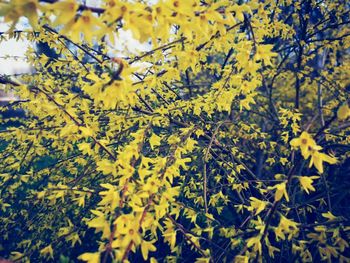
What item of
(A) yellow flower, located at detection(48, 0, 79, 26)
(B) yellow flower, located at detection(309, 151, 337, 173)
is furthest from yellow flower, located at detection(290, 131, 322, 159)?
(A) yellow flower, located at detection(48, 0, 79, 26)

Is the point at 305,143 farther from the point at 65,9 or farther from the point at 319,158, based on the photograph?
the point at 65,9

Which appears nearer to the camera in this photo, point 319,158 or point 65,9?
point 65,9

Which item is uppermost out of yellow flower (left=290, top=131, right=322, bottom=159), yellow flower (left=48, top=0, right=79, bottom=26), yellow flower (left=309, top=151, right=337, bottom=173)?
yellow flower (left=48, top=0, right=79, bottom=26)

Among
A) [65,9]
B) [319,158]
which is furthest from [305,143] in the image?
[65,9]

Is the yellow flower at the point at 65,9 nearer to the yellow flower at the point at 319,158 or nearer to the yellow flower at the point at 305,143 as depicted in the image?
the yellow flower at the point at 305,143

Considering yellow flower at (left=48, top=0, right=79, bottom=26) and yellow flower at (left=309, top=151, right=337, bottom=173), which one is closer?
yellow flower at (left=48, top=0, right=79, bottom=26)

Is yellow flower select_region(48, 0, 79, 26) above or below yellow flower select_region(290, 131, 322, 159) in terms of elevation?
above

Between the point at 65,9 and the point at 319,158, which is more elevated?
the point at 65,9

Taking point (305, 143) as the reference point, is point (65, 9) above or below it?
above

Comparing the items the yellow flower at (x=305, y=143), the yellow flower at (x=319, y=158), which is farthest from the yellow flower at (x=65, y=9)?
the yellow flower at (x=319, y=158)

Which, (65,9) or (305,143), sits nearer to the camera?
(65,9)

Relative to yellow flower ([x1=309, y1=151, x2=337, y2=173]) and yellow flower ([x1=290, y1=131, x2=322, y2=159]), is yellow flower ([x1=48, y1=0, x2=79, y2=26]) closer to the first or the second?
yellow flower ([x1=290, y1=131, x2=322, y2=159])

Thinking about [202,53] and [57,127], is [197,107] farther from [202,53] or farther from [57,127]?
[57,127]

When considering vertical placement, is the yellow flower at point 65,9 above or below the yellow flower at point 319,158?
above
